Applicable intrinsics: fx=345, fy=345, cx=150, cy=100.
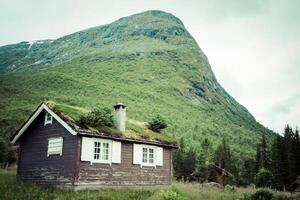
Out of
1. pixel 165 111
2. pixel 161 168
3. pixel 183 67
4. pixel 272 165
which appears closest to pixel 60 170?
pixel 161 168

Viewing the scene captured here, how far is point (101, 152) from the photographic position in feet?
76.0

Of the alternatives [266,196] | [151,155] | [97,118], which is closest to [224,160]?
[151,155]

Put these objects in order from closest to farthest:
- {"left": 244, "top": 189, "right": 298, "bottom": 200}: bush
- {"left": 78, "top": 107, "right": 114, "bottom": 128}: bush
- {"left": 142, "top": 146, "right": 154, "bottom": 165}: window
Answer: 1. {"left": 244, "top": 189, "right": 298, "bottom": 200}: bush
2. {"left": 78, "top": 107, "right": 114, "bottom": 128}: bush
3. {"left": 142, "top": 146, "right": 154, "bottom": 165}: window

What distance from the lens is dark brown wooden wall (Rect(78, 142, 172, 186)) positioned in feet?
72.9

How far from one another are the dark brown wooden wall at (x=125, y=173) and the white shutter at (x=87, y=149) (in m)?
0.34

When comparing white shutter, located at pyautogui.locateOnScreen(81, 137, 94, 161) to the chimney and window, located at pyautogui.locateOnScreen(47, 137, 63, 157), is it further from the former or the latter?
the chimney

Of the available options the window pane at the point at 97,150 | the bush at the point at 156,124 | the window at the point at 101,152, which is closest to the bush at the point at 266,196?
the window at the point at 101,152

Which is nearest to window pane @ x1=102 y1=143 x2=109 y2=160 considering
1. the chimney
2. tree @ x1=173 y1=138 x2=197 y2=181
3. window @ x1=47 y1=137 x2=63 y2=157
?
the chimney

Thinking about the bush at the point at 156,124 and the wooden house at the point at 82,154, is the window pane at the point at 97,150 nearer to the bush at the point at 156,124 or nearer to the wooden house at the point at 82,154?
the wooden house at the point at 82,154

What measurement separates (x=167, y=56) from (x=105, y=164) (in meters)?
178

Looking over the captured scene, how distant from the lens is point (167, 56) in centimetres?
19800

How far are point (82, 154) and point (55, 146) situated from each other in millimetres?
2620

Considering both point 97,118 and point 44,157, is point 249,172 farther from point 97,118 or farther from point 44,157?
point 44,157

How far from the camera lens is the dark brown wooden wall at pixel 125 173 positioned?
72.9 ft
